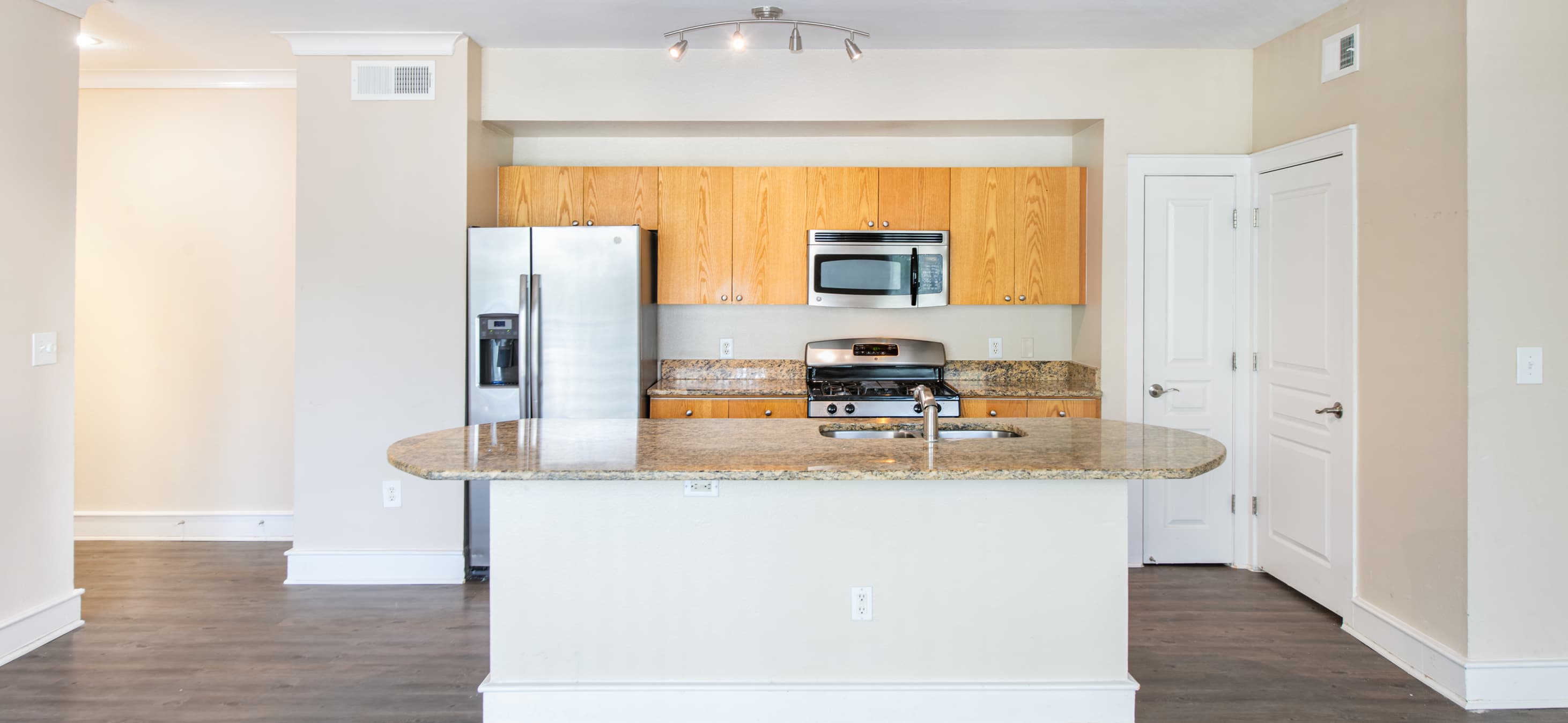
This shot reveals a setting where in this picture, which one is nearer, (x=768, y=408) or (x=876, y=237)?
(x=768, y=408)

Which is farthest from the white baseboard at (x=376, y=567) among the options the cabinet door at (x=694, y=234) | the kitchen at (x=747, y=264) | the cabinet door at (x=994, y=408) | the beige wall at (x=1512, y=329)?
the beige wall at (x=1512, y=329)

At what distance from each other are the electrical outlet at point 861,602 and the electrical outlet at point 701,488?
481 mm

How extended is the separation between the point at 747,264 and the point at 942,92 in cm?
124

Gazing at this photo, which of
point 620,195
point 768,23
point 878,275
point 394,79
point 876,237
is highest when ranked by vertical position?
point 768,23

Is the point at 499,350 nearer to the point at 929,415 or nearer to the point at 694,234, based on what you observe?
the point at 694,234

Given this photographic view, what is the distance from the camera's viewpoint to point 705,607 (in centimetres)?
244

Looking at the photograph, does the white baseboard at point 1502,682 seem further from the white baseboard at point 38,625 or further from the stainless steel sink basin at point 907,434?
the white baseboard at point 38,625

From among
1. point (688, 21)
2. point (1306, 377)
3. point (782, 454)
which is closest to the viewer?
point (782, 454)

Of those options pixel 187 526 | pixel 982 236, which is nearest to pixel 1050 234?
pixel 982 236

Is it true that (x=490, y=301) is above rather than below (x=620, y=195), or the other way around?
below

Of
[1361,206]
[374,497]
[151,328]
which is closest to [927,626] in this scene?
[1361,206]

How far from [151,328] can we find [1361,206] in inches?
224

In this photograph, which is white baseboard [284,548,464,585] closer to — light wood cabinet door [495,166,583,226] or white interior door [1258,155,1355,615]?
light wood cabinet door [495,166,583,226]

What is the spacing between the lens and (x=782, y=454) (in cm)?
235
